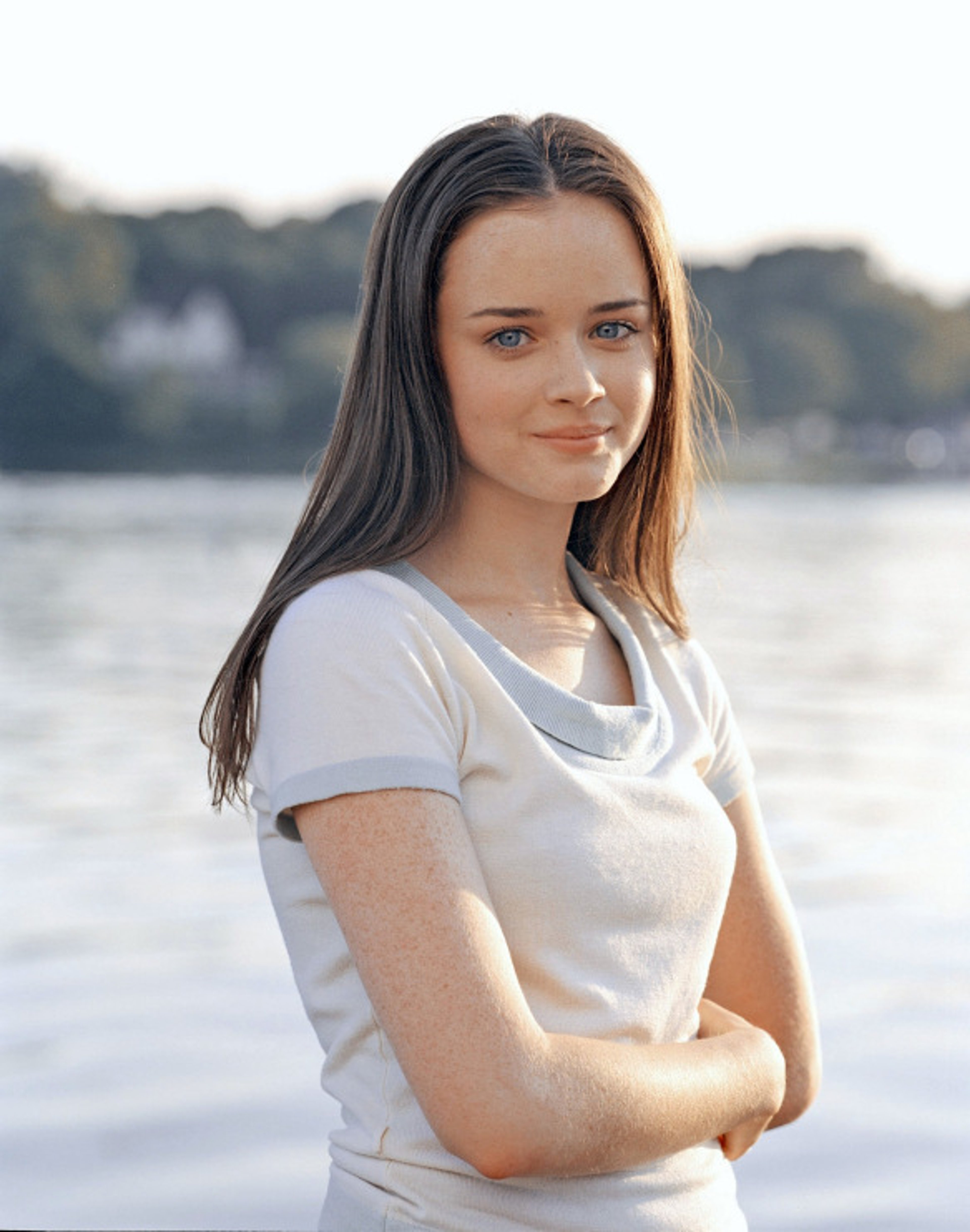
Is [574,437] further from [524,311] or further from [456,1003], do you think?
[456,1003]

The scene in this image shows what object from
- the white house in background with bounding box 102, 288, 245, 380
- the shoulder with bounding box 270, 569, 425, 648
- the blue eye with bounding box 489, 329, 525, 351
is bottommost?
the shoulder with bounding box 270, 569, 425, 648

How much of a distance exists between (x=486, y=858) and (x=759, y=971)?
1.03 ft

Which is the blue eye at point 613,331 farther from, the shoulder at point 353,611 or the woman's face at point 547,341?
the shoulder at point 353,611

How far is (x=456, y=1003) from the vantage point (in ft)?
3.06

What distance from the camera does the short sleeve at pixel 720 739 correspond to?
3.99ft

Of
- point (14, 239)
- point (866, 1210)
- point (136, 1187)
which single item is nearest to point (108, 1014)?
point (136, 1187)

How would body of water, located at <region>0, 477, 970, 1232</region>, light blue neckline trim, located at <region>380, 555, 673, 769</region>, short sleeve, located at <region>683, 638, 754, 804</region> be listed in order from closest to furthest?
1. light blue neckline trim, located at <region>380, 555, 673, 769</region>
2. short sleeve, located at <region>683, 638, 754, 804</region>
3. body of water, located at <region>0, 477, 970, 1232</region>

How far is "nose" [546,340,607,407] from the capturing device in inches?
42.4

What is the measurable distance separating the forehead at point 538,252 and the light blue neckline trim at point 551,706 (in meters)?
0.18

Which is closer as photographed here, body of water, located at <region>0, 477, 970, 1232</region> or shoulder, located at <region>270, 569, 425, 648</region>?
shoulder, located at <region>270, 569, 425, 648</region>

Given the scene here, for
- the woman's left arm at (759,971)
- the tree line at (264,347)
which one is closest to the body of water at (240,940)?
the woman's left arm at (759,971)

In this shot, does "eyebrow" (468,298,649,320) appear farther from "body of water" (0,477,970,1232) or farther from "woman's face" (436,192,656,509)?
"body of water" (0,477,970,1232)

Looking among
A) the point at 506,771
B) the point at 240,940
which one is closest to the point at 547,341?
the point at 506,771

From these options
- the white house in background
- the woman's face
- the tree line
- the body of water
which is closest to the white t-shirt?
the woman's face
